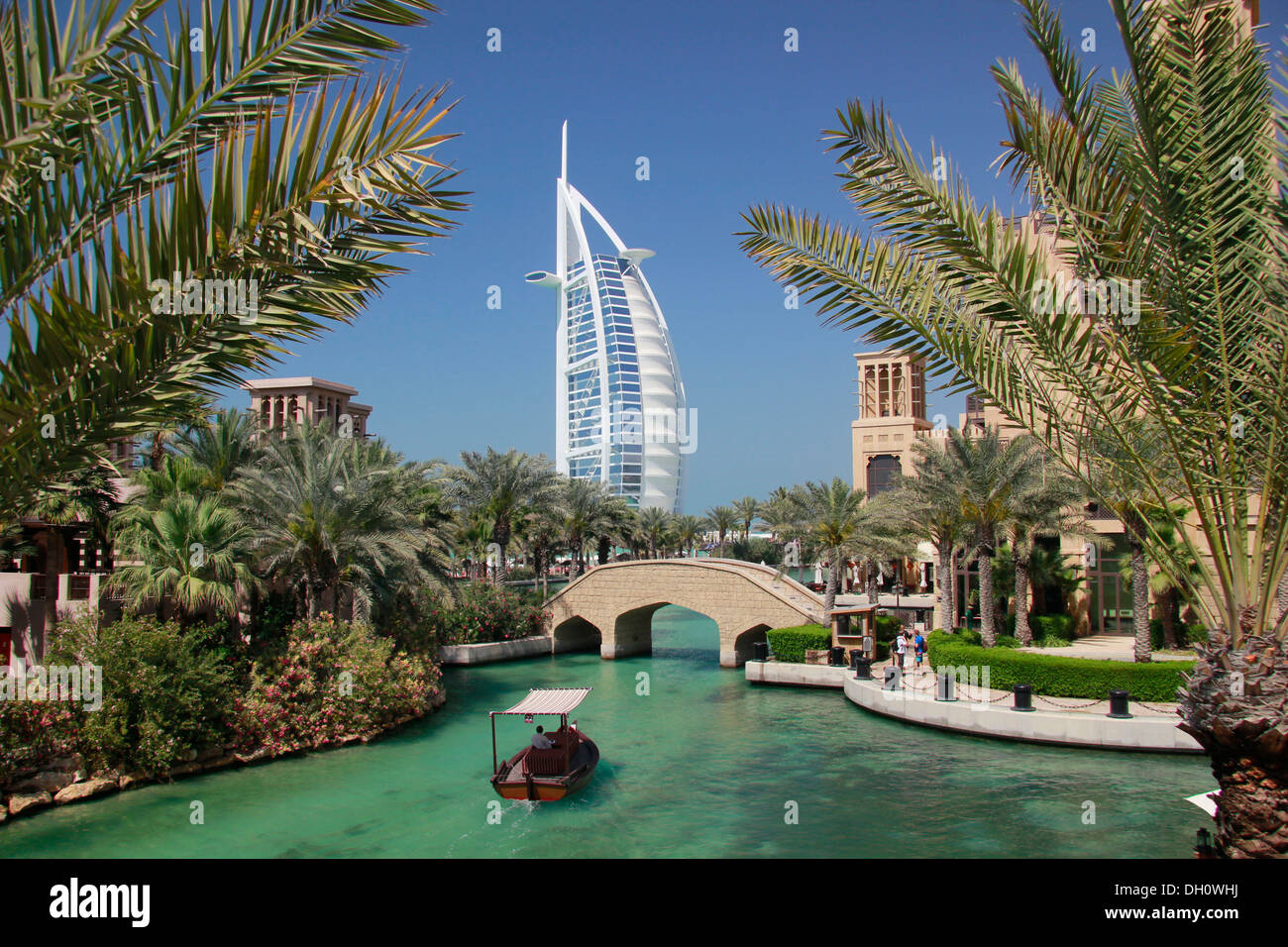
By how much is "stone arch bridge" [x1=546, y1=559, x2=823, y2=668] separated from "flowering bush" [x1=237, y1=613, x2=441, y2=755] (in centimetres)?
1239

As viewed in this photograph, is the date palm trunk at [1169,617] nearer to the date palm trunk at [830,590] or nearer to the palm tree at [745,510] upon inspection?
the date palm trunk at [830,590]

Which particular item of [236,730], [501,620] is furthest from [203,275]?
[501,620]

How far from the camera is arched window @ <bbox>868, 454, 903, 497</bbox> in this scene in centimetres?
4906

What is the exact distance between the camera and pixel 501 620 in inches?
1351

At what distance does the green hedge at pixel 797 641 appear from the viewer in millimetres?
26938

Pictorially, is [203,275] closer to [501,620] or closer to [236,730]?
[236,730]

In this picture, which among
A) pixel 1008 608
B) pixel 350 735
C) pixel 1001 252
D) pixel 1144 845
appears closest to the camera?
pixel 1001 252

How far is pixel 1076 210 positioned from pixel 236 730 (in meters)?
18.2

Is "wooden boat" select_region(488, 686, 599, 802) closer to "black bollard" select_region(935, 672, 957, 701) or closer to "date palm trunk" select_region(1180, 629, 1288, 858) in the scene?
"black bollard" select_region(935, 672, 957, 701)

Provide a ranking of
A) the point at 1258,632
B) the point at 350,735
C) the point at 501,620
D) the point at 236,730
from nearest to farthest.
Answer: the point at 1258,632, the point at 236,730, the point at 350,735, the point at 501,620

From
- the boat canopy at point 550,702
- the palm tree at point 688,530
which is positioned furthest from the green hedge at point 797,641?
the palm tree at point 688,530

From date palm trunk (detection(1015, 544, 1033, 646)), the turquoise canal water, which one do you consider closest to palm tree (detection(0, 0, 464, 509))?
the turquoise canal water

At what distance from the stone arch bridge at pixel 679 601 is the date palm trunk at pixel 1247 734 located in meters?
23.3

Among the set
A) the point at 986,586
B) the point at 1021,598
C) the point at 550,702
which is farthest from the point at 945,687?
the point at 550,702
